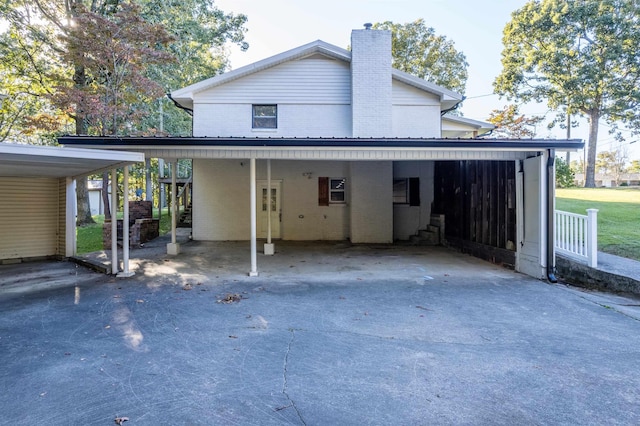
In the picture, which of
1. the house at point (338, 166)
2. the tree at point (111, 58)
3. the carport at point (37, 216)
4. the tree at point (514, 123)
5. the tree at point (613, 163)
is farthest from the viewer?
the tree at point (613, 163)

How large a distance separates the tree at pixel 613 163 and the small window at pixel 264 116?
198 ft

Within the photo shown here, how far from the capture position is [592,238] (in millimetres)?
6164

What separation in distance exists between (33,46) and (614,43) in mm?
30518

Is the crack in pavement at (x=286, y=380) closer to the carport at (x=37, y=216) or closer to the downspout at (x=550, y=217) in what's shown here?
the downspout at (x=550, y=217)

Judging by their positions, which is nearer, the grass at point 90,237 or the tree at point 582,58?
the grass at point 90,237

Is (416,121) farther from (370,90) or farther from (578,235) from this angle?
(578,235)

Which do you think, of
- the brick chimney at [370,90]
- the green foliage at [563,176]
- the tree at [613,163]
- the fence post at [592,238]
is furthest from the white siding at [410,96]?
the tree at [613,163]

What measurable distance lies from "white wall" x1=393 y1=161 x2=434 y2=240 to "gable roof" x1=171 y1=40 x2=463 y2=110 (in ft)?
7.91

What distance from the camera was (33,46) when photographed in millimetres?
14797

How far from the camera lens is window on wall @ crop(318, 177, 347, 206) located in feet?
40.8

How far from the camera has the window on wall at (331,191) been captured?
40.8 feet

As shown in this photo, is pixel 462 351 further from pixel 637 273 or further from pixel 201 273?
pixel 201 273

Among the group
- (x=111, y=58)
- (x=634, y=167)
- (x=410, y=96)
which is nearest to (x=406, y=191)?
(x=410, y=96)

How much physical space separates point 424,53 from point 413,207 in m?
16.2
